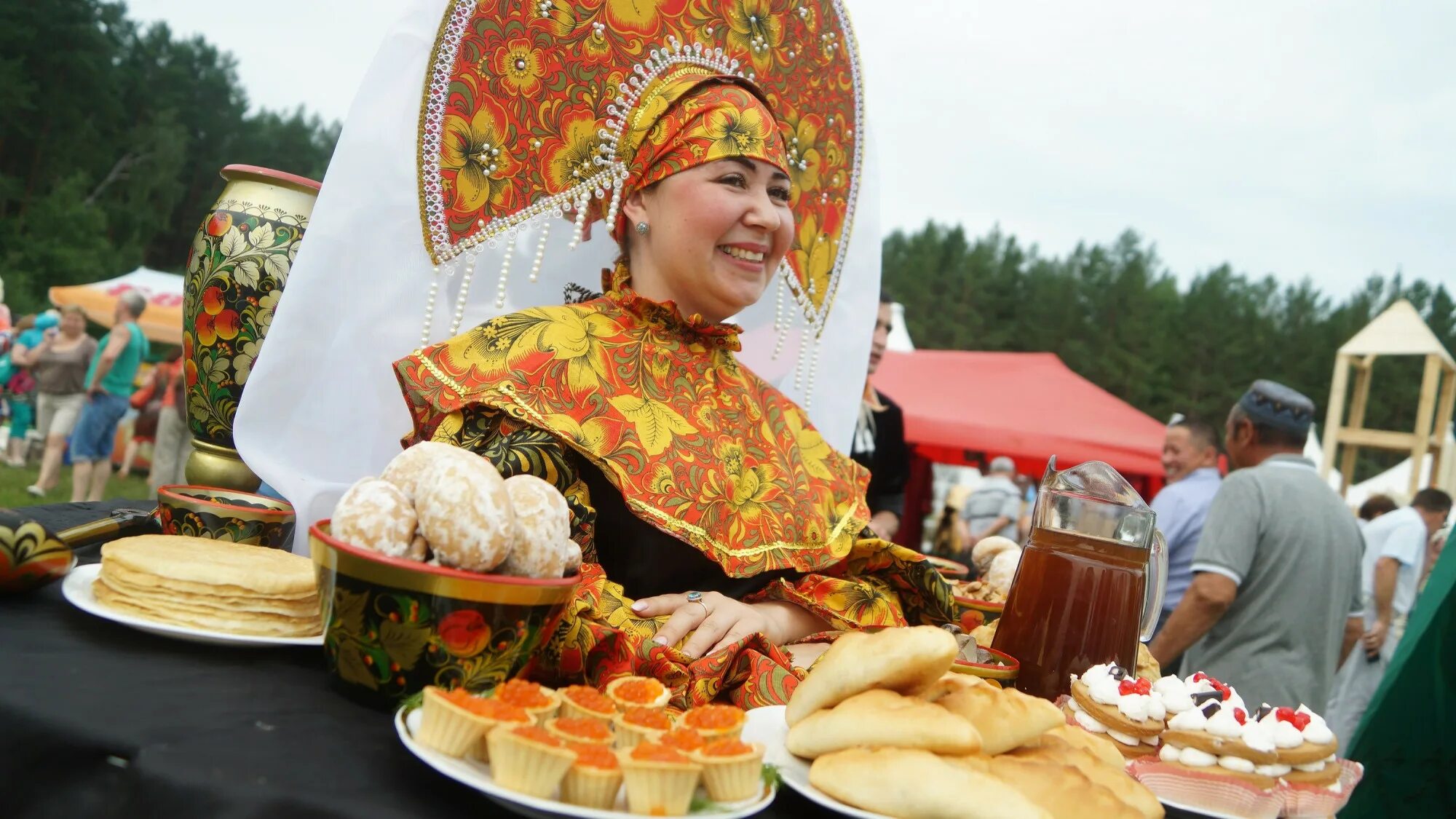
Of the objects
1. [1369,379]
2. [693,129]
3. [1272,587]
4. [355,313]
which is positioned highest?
[1369,379]

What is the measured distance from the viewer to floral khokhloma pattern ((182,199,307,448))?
1569 mm

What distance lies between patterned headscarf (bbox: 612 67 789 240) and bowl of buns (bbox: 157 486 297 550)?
70cm

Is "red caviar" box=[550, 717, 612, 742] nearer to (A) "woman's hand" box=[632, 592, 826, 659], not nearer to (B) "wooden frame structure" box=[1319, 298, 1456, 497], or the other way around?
(A) "woman's hand" box=[632, 592, 826, 659]

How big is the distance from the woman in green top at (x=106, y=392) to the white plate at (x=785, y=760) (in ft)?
26.0

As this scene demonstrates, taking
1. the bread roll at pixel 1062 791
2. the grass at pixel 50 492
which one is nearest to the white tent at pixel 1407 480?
the bread roll at pixel 1062 791

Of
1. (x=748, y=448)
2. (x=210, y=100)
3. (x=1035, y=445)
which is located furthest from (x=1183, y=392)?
(x=748, y=448)

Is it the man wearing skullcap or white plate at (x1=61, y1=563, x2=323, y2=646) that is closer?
white plate at (x1=61, y1=563, x2=323, y2=646)

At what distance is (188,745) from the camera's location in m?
0.77

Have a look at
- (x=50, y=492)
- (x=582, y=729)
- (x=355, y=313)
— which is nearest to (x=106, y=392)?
(x=50, y=492)

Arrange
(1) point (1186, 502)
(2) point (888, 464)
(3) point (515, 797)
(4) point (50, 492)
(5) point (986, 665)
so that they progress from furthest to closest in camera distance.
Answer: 1. (4) point (50, 492)
2. (1) point (1186, 502)
3. (2) point (888, 464)
4. (5) point (986, 665)
5. (3) point (515, 797)

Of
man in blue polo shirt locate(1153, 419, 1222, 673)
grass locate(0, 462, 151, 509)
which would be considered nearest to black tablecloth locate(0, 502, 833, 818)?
man in blue polo shirt locate(1153, 419, 1222, 673)

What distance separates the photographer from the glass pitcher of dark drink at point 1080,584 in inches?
54.7

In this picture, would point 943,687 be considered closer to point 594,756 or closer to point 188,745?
point 594,756

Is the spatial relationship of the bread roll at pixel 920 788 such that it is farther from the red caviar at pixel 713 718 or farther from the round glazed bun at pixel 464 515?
the round glazed bun at pixel 464 515
